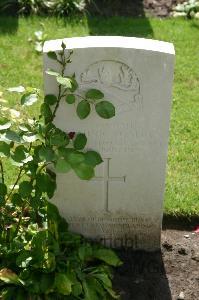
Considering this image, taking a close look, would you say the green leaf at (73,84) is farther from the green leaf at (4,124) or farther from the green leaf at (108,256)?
the green leaf at (108,256)

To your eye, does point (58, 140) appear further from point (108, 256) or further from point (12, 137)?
point (108, 256)

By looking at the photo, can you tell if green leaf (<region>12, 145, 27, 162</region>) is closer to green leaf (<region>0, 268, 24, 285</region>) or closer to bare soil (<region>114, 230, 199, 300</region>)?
green leaf (<region>0, 268, 24, 285</region>)

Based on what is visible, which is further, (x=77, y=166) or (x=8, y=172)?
(x=8, y=172)

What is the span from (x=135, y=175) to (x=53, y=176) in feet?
1.57

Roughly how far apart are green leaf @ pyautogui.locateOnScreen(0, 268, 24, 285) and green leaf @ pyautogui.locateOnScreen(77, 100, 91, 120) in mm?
893

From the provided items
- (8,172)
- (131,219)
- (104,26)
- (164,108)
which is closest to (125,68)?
(164,108)

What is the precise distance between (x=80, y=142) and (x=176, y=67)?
2.90 meters

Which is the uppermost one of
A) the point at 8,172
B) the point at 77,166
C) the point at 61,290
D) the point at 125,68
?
the point at 125,68

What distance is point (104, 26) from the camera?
677cm

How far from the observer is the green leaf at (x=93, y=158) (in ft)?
10.7

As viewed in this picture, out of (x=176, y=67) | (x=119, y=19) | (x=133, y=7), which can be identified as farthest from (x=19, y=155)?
(x=133, y=7)

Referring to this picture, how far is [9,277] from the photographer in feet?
10.7

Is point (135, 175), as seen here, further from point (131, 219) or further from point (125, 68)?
point (125, 68)

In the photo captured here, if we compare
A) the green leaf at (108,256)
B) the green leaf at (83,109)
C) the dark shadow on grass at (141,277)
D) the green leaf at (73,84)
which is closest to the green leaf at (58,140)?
the green leaf at (83,109)
